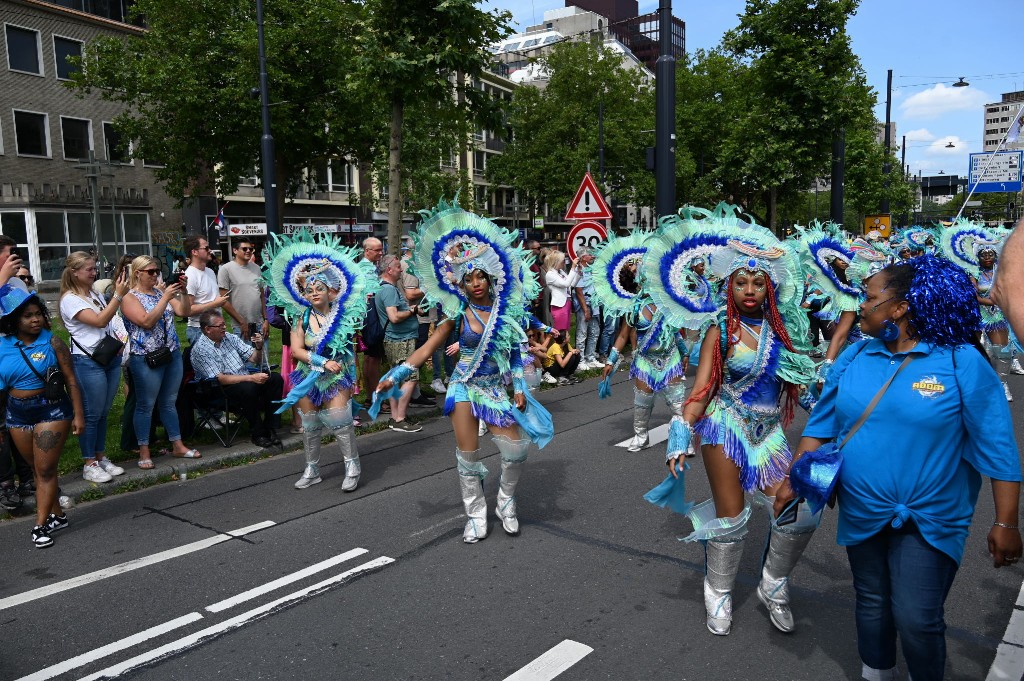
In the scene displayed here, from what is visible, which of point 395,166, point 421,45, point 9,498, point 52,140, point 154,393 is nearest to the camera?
point 9,498

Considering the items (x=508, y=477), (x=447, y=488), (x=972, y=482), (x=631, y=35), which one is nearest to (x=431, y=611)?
(x=508, y=477)

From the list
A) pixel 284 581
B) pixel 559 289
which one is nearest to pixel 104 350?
pixel 284 581

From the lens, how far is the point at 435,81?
432 inches

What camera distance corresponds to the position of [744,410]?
3992 millimetres

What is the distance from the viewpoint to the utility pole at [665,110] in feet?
38.5

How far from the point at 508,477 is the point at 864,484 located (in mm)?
2801

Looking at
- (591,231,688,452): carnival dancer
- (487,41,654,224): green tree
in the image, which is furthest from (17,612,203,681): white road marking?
(487,41,654,224): green tree

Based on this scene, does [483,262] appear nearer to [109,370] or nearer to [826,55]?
[109,370]

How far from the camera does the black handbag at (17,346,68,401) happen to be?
532 centimetres

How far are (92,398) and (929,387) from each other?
637cm

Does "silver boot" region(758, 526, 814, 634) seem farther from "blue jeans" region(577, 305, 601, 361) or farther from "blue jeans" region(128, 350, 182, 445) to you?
"blue jeans" region(577, 305, 601, 361)

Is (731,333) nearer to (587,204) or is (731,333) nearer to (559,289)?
(559,289)

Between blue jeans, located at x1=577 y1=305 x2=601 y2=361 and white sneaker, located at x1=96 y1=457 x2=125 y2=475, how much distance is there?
294 inches

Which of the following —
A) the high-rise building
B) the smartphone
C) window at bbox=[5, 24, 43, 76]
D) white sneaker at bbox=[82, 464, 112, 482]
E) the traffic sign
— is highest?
the high-rise building
